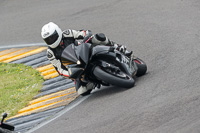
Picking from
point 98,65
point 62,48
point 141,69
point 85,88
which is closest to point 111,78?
point 98,65

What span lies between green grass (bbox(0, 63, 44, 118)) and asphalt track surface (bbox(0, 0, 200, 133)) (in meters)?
1.59

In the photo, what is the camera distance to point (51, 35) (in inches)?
324

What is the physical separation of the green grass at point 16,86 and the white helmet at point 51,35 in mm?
1808

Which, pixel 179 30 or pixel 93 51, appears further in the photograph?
pixel 179 30

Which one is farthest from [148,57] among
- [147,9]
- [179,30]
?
[147,9]

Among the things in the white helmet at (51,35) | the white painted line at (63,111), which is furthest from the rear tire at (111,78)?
the white helmet at (51,35)

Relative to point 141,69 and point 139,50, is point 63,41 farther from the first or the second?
point 139,50

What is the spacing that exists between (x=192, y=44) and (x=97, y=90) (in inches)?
97.7

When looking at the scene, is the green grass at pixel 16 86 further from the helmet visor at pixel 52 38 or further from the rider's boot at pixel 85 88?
the helmet visor at pixel 52 38

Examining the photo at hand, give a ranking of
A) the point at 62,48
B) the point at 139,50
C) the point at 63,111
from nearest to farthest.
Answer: the point at 63,111 → the point at 62,48 → the point at 139,50

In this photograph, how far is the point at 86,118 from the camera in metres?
7.03

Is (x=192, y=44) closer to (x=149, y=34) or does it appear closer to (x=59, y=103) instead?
(x=149, y=34)

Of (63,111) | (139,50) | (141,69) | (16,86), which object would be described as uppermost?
(141,69)

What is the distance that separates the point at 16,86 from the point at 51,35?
2786 mm
